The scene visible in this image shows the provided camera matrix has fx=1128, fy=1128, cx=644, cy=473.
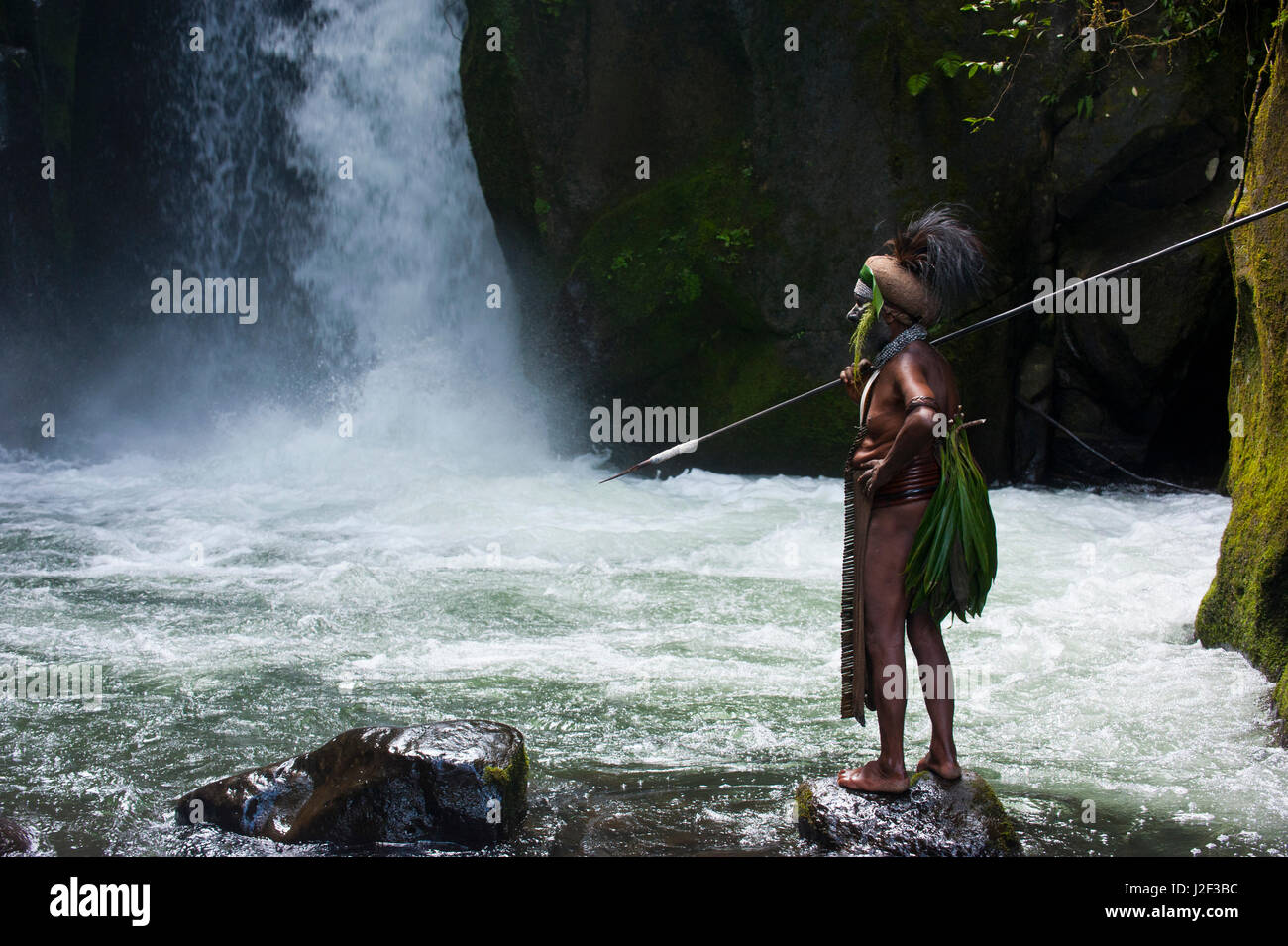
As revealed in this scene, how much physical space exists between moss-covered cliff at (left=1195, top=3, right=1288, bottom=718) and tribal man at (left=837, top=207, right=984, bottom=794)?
2.26 meters

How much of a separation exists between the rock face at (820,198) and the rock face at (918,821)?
8.29m

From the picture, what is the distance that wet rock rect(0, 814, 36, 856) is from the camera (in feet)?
13.2

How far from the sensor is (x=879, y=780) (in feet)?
13.2

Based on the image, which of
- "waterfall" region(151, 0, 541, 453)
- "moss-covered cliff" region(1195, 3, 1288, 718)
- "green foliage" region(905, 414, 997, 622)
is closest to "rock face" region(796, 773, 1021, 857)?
"green foliage" region(905, 414, 997, 622)

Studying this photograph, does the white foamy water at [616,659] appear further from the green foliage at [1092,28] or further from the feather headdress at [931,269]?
the green foliage at [1092,28]

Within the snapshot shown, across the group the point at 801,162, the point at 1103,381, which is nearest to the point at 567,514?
the point at 801,162

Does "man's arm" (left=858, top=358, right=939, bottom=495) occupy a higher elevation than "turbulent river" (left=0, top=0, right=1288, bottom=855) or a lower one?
higher

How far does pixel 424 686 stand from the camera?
6148 mm

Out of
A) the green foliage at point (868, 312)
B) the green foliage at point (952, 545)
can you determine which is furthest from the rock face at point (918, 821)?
the green foliage at point (868, 312)

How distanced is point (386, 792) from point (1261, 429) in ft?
15.9

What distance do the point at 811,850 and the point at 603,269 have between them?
1057 cm

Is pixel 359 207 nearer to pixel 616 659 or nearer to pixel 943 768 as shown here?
pixel 616 659

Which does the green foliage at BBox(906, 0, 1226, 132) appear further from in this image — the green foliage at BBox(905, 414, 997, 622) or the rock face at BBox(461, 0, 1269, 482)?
the green foliage at BBox(905, 414, 997, 622)
